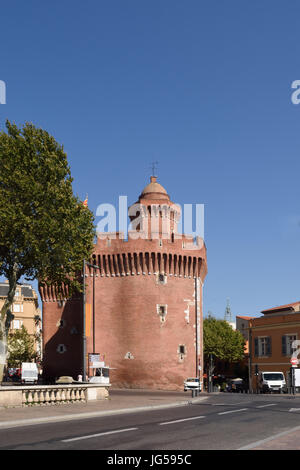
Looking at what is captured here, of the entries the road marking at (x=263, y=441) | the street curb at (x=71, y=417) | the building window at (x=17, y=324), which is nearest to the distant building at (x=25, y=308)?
the building window at (x=17, y=324)

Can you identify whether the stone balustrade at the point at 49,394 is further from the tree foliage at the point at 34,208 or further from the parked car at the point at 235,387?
the parked car at the point at 235,387

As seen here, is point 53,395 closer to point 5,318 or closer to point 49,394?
point 49,394

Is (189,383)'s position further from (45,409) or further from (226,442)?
(226,442)

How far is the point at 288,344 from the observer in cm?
6819

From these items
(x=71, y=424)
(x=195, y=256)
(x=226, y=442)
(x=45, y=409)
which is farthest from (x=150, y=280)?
(x=226, y=442)

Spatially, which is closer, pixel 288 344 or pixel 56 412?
pixel 56 412

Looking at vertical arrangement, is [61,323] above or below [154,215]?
below

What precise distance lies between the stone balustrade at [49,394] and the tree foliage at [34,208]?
6.91 m

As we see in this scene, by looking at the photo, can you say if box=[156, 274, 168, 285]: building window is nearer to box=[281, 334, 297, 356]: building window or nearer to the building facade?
the building facade

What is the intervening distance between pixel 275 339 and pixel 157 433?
56.1 meters

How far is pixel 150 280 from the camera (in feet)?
203

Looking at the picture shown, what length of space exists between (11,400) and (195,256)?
3976 cm

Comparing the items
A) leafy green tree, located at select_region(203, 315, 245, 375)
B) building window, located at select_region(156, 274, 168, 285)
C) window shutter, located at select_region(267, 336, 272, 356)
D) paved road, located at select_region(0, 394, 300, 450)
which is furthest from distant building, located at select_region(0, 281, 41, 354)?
Result: paved road, located at select_region(0, 394, 300, 450)

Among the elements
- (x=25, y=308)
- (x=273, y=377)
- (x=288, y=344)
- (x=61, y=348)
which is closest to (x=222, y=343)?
(x=288, y=344)
